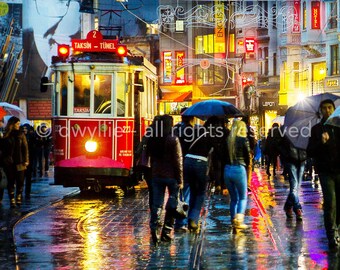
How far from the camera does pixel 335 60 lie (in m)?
46.5

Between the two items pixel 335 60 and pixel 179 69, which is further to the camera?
pixel 179 69

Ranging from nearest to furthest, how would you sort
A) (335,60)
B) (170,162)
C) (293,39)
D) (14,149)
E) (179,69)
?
(170,162)
(14,149)
(335,60)
(293,39)
(179,69)

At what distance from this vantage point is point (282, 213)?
16.2 metres

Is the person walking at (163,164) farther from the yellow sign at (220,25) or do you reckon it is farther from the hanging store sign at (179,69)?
the hanging store sign at (179,69)

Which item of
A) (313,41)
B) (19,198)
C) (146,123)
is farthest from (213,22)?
A: (19,198)

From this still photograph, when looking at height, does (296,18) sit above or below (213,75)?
above

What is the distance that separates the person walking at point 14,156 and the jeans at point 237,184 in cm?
642

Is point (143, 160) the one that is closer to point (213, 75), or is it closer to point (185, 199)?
point (185, 199)

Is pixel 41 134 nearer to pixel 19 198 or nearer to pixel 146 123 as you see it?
pixel 146 123

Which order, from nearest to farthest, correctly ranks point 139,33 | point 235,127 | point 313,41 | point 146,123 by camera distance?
point 235,127 → point 146,123 → point 313,41 → point 139,33

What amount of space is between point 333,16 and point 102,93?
27213mm

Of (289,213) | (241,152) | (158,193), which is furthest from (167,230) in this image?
(289,213)

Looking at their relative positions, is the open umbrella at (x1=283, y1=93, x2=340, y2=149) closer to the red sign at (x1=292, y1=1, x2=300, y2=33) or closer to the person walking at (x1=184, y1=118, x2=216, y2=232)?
the person walking at (x1=184, y1=118, x2=216, y2=232)

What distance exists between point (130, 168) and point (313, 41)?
33.3m
